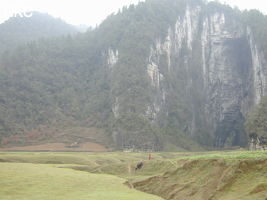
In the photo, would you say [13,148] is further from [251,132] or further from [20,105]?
[251,132]

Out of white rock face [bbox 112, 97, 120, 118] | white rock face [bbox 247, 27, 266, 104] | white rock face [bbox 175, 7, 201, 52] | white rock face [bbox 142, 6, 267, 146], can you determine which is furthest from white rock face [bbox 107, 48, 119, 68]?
white rock face [bbox 247, 27, 266, 104]

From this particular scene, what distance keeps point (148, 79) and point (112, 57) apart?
53.4 ft

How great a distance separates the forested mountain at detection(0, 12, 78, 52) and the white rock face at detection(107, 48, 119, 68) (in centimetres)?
3251

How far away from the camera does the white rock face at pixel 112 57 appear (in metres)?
120

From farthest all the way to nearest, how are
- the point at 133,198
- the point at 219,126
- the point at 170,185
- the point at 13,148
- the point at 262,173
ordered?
1. the point at 219,126
2. the point at 13,148
3. the point at 170,185
4. the point at 133,198
5. the point at 262,173

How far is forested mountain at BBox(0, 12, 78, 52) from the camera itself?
14788 centimetres

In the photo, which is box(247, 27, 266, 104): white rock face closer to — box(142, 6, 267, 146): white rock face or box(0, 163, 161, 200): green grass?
box(142, 6, 267, 146): white rock face

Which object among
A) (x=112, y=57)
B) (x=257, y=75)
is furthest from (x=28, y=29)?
(x=257, y=75)

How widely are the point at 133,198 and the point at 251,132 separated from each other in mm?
75618

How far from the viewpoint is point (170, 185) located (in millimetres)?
23188

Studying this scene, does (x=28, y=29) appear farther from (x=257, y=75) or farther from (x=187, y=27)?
(x=257, y=75)

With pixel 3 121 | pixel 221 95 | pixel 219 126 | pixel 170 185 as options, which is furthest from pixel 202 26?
pixel 170 185

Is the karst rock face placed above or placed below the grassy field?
above

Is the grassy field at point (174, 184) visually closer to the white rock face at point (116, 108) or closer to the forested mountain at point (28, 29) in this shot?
the white rock face at point (116, 108)
